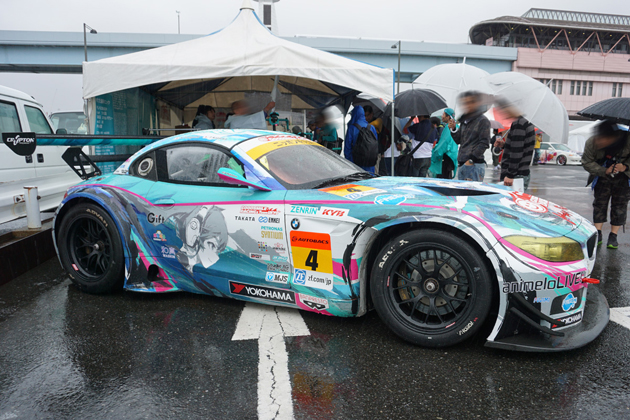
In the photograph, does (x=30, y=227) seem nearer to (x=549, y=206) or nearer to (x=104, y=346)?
(x=104, y=346)

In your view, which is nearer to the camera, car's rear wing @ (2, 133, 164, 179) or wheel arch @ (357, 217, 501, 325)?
wheel arch @ (357, 217, 501, 325)

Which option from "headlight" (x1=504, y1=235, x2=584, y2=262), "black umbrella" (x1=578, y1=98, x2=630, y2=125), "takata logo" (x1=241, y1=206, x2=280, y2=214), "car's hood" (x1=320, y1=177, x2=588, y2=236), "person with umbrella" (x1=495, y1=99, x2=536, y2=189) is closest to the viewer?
"headlight" (x1=504, y1=235, x2=584, y2=262)

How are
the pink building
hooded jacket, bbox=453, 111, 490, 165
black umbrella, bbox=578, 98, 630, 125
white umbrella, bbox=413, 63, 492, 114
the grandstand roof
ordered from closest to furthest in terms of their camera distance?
black umbrella, bbox=578, 98, 630, 125
hooded jacket, bbox=453, 111, 490, 165
white umbrella, bbox=413, 63, 492, 114
the pink building
the grandstand roof

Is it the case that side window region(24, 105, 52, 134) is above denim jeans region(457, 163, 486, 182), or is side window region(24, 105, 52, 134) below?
above

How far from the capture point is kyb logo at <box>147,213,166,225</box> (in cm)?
333

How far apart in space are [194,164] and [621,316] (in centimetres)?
337

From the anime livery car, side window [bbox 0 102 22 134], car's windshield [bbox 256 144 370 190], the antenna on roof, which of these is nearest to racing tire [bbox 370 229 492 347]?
the anime livery car

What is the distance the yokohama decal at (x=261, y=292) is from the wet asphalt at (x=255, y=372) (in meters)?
0.22

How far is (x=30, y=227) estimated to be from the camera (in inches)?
182

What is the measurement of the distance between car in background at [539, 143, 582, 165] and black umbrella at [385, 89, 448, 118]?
66.4ft

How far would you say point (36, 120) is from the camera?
655cm

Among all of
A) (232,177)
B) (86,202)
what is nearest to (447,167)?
(232,177)

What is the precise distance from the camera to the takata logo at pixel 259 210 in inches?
114

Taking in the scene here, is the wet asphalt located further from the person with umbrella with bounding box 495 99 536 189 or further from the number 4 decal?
the person with umbrella with bounding box 495 99 536 189
